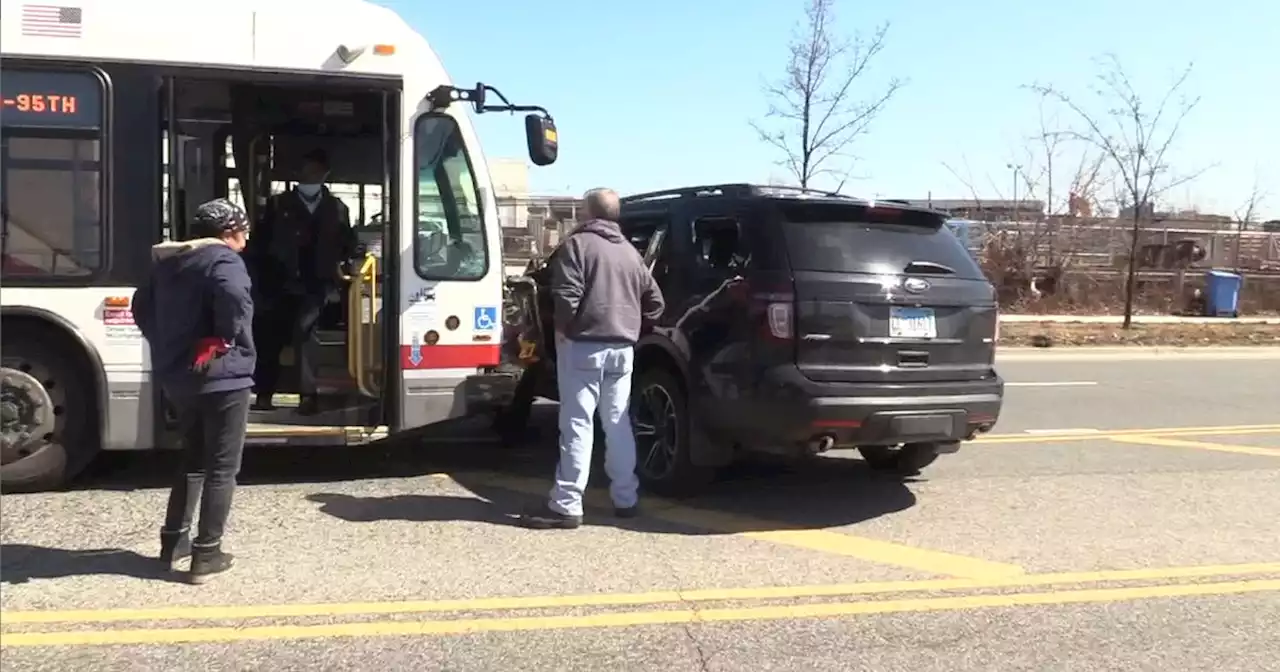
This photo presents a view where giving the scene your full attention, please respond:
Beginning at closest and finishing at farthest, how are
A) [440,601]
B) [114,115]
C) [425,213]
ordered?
[440,601]
[114,115]
[425,213]

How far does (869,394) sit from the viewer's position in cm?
595

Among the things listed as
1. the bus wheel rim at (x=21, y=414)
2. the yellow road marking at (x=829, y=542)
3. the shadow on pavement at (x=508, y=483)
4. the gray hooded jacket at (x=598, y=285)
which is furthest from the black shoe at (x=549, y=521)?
the bus wheel rim at (x=21, y=414)

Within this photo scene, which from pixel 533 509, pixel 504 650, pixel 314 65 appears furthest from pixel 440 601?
pixel 314 65

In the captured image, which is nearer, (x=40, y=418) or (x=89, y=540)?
(x=89, y=540)

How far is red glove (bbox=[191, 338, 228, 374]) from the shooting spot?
4750mm

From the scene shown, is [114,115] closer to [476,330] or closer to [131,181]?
[131,181]

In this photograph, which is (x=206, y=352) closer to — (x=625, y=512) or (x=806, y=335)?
(x=625, y=512)

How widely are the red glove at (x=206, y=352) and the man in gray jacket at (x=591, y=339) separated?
1.85 meters

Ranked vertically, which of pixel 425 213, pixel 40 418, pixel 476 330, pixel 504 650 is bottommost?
pixel 504 650

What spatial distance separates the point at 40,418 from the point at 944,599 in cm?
511

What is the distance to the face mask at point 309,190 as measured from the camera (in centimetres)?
774

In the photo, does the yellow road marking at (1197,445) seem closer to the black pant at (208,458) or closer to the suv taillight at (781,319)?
the suv taillight at (781,319)

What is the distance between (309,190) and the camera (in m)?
7.76

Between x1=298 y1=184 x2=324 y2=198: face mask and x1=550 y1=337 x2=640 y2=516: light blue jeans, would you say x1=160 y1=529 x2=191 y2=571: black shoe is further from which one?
x1=298 y1=184 x2=324 y2=198: face mask
